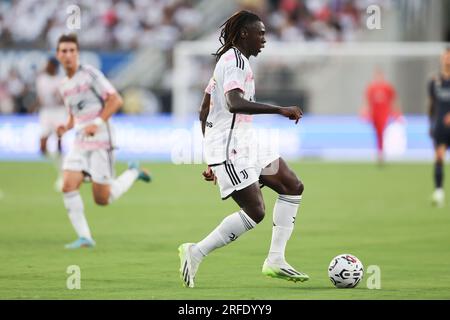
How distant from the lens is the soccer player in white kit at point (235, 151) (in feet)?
31.1

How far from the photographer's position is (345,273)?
9.59 metres

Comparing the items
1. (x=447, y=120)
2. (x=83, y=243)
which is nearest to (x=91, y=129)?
(x=83, y=243)

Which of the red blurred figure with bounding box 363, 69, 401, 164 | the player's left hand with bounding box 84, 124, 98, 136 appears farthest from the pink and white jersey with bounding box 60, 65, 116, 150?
the red blurred figure with bounding box 363, 69, 401, 164

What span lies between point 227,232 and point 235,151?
70 centimetres

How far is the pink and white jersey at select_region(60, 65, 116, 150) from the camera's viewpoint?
42.2ft

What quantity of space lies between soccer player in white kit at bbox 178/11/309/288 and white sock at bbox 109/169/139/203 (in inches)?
149

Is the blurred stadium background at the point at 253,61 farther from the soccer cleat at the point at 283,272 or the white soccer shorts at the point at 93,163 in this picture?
the soccer cleat at the point at 283,272

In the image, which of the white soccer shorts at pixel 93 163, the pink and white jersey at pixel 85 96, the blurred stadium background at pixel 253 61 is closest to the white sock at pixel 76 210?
the white soccer shorts at pixel 93 163

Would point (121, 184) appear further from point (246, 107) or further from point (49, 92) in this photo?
point (49, 92)

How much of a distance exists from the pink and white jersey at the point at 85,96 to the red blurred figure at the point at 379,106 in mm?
A: 15162

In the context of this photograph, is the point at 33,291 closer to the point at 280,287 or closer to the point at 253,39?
the point at 280,287
